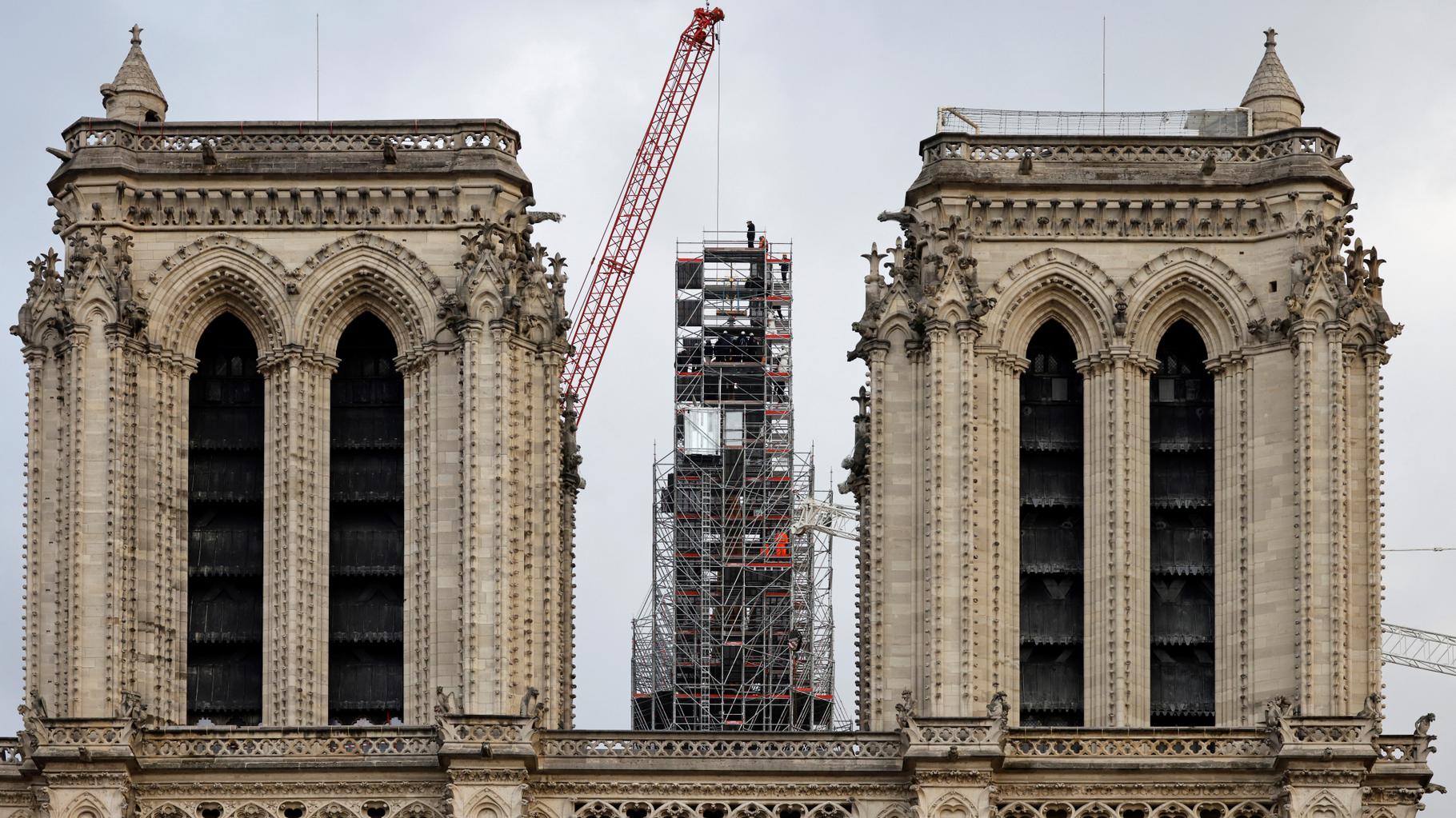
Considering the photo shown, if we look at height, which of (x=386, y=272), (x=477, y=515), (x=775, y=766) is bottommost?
(x=775, y=766)

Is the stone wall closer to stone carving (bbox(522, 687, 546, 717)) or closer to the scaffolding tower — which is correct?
stone carving (bbox(522, 687, 546, 717))

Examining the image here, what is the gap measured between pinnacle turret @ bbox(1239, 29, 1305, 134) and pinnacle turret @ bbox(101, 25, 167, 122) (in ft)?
61.8

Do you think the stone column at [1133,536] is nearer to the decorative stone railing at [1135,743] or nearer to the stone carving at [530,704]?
the decorative stone railing at [1135,743]

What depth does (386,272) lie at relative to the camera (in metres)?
68.6

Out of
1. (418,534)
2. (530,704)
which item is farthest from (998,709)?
(418,534)

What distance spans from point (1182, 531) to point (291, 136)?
1637 cm

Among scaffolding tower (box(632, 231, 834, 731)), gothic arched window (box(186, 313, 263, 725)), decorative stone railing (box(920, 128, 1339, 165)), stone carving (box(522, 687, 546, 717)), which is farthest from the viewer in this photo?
scaffolding tower (box(632, 231, 834, 731))

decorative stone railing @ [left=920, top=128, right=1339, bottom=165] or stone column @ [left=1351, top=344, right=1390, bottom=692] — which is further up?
decorative stone railing @ [left=920, top=128, right=1339, bottom=165]

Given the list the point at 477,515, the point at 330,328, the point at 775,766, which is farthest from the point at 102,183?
the point at 775,766

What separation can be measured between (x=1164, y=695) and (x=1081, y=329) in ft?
20.7

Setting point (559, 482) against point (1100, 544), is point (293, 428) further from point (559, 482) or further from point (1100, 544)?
point (1100, 544)

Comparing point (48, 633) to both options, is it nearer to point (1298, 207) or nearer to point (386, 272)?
point (386, 272)

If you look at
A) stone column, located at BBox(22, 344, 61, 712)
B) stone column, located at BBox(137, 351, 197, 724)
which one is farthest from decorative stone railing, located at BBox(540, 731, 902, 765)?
stone column, located at BBox(22, 344, 61, 712)

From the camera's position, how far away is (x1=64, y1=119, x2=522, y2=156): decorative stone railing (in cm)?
6931
